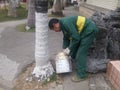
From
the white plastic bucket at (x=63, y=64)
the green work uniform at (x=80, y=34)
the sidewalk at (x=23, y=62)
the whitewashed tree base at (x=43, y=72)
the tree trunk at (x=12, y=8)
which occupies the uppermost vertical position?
the green work uniform at (x=80, y=34)

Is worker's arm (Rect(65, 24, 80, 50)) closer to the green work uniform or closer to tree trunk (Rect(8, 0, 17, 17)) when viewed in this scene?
the green work uniform

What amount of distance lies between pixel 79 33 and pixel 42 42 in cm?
85

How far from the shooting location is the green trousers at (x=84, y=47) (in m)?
5.25

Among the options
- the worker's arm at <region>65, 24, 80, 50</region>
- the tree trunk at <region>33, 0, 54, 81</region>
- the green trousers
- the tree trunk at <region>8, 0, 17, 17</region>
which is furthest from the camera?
the tree trunk at <region>8, 0, 17, 17</region>

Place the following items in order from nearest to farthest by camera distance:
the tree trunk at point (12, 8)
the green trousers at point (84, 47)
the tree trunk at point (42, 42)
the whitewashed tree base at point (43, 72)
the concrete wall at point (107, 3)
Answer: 1. the green trousers at point (84, 47)
2. the tree trunk at point (42, 42)
3. the whitewashed tree base at point (43, 72)
4. the concrete wall at point (107, 3)
5. the tree trunk at point (12, 8)

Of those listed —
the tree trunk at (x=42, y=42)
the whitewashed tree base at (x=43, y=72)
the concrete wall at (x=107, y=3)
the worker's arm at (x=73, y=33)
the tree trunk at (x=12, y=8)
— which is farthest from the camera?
the tree trunk at (x=12, y=8)

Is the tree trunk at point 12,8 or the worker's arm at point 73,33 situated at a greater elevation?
the worker's arm at point 73,33

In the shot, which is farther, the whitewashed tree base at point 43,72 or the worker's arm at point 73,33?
the whitewashed tree base at point 43,72

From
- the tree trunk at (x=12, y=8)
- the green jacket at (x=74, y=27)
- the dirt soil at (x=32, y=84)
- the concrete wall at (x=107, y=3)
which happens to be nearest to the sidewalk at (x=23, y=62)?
the dirt soil at (x=32, y=84)

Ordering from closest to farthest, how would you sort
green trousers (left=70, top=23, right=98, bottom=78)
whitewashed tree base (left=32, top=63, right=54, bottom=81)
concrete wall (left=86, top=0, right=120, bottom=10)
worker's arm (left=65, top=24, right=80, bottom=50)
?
worker's arm (left=65, top=24, right=80, bottom=50) < green trousers (left=70, top=23, right=98, bottom=78) < whitewashed tree base (left=32, top=63, right=54, bottom=81) < concrete wall (left=86, top=0, right=120, bottom=10)

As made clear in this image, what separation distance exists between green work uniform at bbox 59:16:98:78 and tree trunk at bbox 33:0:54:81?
0.44m

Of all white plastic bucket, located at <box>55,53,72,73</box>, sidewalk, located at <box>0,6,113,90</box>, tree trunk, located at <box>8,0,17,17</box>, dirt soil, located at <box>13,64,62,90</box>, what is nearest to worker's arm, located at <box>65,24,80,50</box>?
white plastic bucket, located at <box>55,53,72,73</box>

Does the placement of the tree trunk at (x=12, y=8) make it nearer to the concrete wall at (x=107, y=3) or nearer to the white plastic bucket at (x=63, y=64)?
the concrete wall at (x=107, y=3)

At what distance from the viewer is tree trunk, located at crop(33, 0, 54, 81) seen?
211 inches
